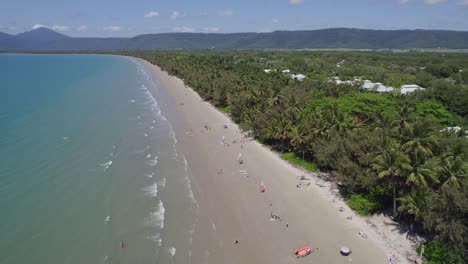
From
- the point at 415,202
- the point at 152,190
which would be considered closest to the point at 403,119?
the point at 415,202

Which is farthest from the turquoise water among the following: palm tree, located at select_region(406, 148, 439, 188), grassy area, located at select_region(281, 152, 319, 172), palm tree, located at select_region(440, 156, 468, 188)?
palm tree, located at select_region(440, 156, 468, 188)

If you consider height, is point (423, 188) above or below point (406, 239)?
above

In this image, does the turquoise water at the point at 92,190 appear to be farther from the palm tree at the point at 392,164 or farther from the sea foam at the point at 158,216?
the palm tree at the point at 392,164

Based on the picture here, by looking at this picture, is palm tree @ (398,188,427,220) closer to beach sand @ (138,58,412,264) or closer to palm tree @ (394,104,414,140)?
beach sand @ (138,58,412,264)

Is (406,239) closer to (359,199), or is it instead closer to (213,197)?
(359,199)

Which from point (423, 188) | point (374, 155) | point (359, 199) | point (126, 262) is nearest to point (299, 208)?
point (359, 199)

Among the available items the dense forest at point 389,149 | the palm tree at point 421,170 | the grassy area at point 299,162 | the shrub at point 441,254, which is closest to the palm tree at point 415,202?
the dense forest at point 389,149
